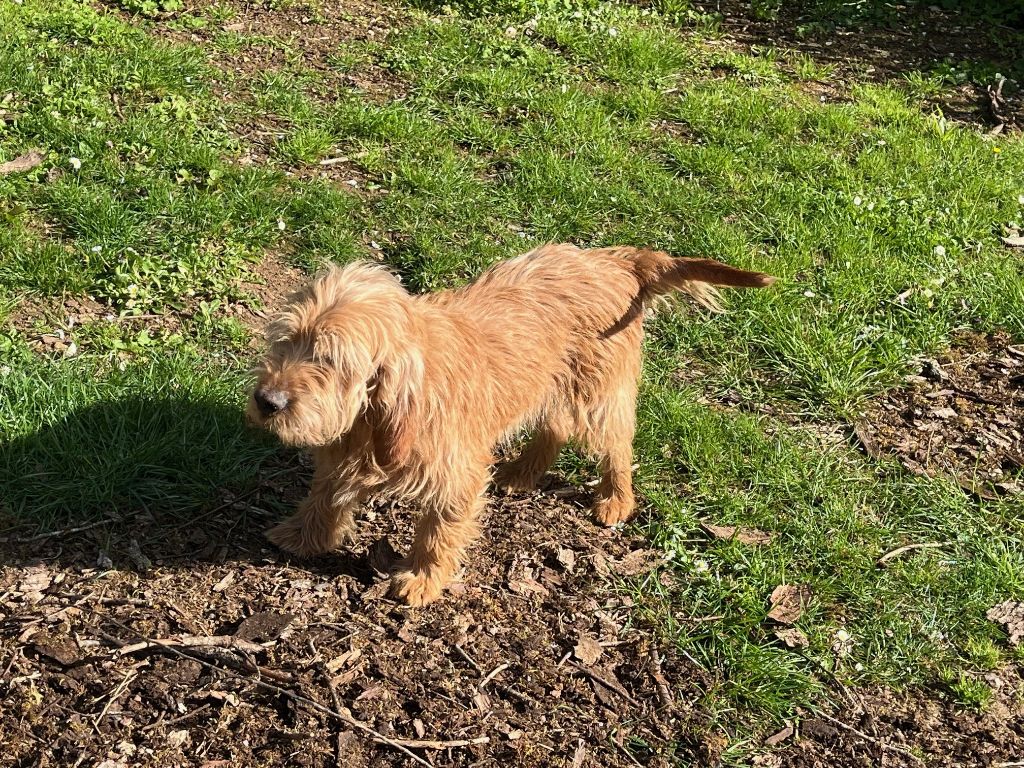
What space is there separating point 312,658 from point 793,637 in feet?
6.67

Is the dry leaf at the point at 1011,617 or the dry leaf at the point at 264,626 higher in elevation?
the dry leaf at the point at 1011,617

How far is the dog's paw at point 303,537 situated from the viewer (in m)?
4.21

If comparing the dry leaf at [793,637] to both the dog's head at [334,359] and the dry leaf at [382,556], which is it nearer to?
the dry leaf at [382,556]

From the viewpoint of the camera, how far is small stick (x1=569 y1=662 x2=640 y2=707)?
404 cm

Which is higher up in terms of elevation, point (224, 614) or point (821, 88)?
point (821, 88)

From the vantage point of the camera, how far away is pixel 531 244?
20.4ft

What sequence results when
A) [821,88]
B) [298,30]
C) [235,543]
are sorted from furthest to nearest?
[821,88]
[298,30]
[235,543]

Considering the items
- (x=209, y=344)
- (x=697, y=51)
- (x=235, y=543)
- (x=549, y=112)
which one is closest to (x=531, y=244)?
(x=549, y=112)

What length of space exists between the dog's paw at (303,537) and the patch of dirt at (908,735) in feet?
6.22

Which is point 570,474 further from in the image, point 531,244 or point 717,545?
point 531,244

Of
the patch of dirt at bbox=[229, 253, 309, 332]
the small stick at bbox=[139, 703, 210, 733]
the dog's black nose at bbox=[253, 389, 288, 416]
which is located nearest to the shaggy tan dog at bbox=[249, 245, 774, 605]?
the dog's black nose at bbox=[253, 389, 288, 416]

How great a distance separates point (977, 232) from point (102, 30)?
6.13m

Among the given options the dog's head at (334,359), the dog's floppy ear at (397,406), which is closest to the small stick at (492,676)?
the dog's floppy ear at (397,406)

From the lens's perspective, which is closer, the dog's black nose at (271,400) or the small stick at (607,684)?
the dog's black nose at (271,400)
